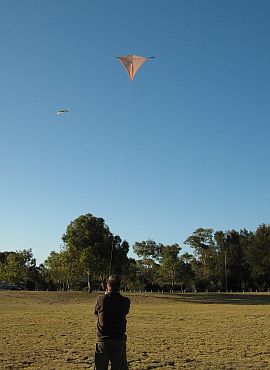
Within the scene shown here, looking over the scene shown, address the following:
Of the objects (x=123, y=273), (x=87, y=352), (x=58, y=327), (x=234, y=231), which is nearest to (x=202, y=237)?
(x=234, y=231)

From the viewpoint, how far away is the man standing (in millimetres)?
8062

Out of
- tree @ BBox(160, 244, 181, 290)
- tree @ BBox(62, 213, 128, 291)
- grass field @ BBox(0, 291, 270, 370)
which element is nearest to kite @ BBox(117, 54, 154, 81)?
grass field @ BBox(0, 291, 270, 370)

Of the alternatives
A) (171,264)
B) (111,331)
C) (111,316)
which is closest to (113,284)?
(111,316)

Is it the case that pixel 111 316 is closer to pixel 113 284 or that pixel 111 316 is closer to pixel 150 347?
pixel 113 284

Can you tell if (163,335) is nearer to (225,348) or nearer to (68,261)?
(225,348)

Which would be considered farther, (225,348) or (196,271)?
(196,271)

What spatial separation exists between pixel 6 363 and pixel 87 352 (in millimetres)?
2903

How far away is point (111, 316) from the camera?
8164 millimetres

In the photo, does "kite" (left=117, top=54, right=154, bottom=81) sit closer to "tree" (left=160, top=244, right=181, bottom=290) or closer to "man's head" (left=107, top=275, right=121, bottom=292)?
"man's head" (left=107, top=275, right=121, bottom=292)

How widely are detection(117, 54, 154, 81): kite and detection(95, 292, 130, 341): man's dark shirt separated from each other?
10.2 m

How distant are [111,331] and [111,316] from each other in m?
0.24

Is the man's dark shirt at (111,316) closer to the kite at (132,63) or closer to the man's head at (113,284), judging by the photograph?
the man's head at (113,284)

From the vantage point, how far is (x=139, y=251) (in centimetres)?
10669

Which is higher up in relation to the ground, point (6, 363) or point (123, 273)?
point (123, 273)
